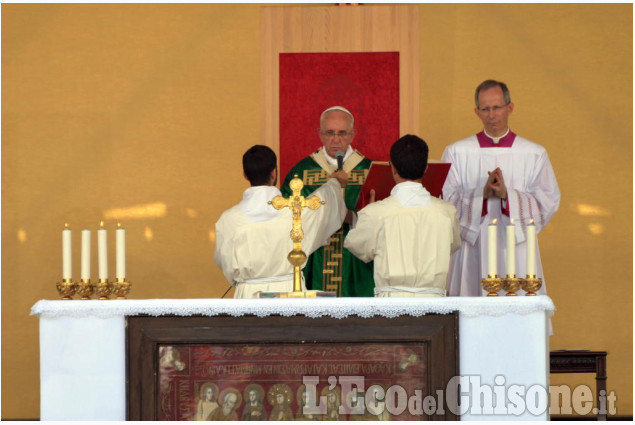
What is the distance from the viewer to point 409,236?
7.16 metres

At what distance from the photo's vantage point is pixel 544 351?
6.38 metres

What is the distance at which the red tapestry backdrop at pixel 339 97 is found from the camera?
1033cm

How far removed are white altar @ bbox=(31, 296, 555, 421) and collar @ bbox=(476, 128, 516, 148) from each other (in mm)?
2753

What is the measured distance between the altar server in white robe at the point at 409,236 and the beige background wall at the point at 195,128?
3232mm

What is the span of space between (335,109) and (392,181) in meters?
1.35

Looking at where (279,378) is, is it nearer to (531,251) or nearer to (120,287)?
(120,287)

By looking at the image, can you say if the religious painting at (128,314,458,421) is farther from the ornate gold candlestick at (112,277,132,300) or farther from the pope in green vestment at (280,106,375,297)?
the pope in green vestment at (280,106,375,297)

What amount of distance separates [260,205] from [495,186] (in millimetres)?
1817

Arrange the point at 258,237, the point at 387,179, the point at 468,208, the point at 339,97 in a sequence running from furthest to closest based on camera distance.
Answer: the point at 339,97 → the point at 468,208 → the point at 387,179 → the point at 258,237

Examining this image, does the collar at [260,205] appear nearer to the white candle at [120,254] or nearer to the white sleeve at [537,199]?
the white candle at [120,254]

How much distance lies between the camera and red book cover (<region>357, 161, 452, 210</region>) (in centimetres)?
768

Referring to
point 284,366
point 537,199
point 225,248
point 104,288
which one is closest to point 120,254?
point 104,288

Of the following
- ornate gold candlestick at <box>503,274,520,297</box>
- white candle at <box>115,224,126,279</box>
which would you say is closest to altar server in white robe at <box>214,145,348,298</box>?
white candle at <box>115,224,126,279</box>

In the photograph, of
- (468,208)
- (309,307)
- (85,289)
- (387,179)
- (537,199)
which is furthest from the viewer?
(537,199)
